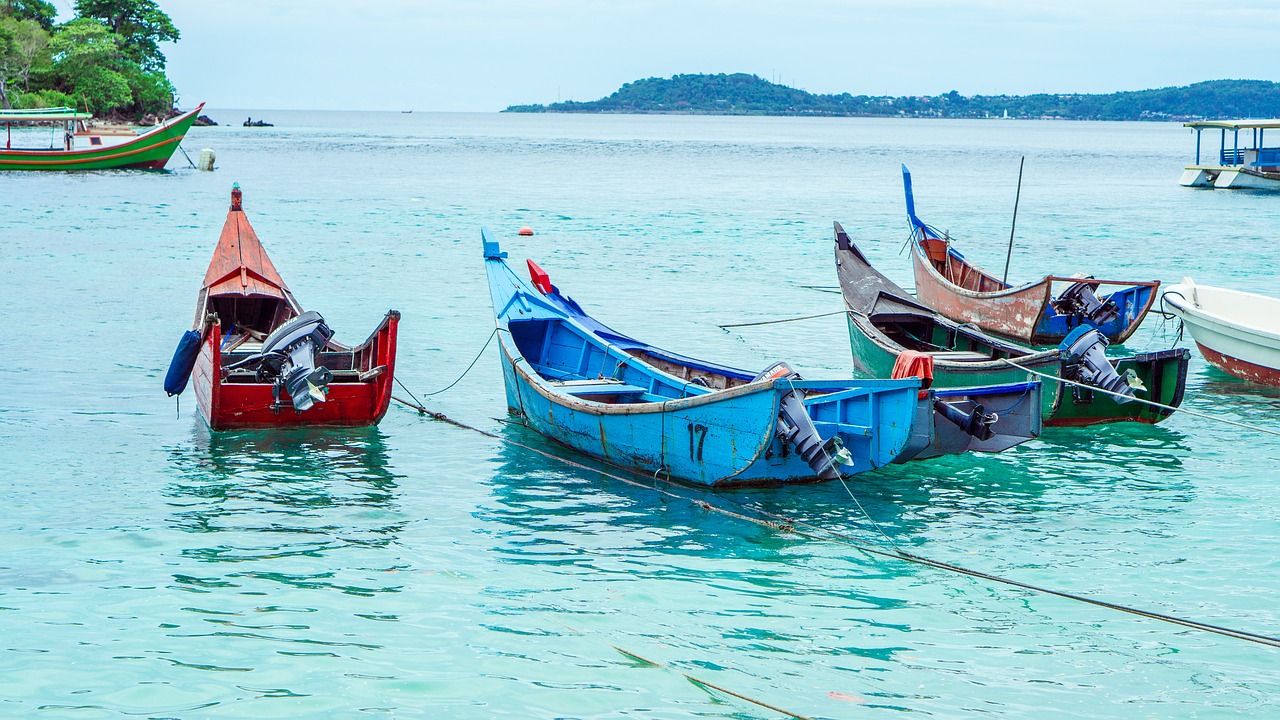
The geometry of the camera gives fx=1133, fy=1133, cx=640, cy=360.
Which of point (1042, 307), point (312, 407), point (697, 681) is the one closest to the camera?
point (697, 681)

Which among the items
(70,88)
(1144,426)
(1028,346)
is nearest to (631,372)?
(1144,426)

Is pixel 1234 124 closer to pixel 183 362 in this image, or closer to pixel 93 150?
pixel 183 362

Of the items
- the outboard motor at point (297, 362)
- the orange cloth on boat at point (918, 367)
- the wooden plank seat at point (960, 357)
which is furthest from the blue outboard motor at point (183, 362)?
the wooden plank seat at point (960, 357)

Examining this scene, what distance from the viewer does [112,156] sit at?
5328 centimetres

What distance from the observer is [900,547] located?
9273mm

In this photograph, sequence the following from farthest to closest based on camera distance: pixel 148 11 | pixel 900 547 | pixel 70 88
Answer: pixel 148 11 → pixel 70 88 → pixel 900 547

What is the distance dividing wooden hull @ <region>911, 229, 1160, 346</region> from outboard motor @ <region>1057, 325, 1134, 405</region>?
3.80 meters

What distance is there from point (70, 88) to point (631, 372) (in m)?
91.0

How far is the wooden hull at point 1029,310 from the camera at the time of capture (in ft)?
54.8

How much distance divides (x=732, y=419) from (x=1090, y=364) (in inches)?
193

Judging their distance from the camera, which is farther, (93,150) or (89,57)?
(89,57)

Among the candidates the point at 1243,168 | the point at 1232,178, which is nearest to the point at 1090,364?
the point at 1243,168

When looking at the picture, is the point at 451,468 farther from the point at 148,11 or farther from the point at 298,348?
the point at 148,11

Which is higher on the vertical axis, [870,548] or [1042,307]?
[1042,307]
